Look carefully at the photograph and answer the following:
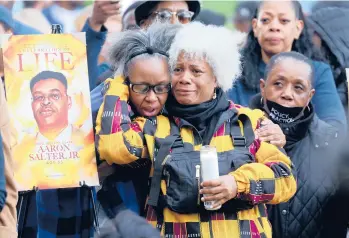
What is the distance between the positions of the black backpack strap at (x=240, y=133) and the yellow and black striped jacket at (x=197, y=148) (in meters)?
0.02

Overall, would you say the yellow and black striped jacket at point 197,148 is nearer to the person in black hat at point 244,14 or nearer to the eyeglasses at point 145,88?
the eyeglasses at point 145,88

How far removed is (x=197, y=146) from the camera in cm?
386

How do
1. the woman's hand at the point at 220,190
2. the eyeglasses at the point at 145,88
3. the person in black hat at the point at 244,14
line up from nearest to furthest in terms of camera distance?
the woman's hand at the point at 220,190, the eyeglasses at the point at 145,88, the person in black hat at the point at 244,14

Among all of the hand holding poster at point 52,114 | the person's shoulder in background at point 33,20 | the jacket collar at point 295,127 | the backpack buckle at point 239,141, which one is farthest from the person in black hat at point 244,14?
the person's shoulder in background at point 33,20

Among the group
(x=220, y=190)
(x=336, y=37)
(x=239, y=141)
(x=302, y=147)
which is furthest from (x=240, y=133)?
(x=336, y=37)

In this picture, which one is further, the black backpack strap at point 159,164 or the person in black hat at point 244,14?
the person in black hat at point 244,14

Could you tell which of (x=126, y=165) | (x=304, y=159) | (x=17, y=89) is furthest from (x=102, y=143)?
(x=304, y=159)

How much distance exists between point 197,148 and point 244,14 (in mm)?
769

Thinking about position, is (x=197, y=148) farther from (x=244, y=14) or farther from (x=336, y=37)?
(x=336, y=37)

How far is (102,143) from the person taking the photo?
3.86 m

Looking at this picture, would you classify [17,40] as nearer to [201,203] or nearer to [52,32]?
[52,32]

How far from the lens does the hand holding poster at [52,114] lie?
156 inches

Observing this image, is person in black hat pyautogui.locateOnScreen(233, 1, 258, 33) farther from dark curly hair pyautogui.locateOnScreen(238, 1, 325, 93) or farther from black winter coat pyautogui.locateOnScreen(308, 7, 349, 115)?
black winter coat pyautogui.locateOnScreen(308, 7, 349, 115)

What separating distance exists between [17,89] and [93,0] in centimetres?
56
